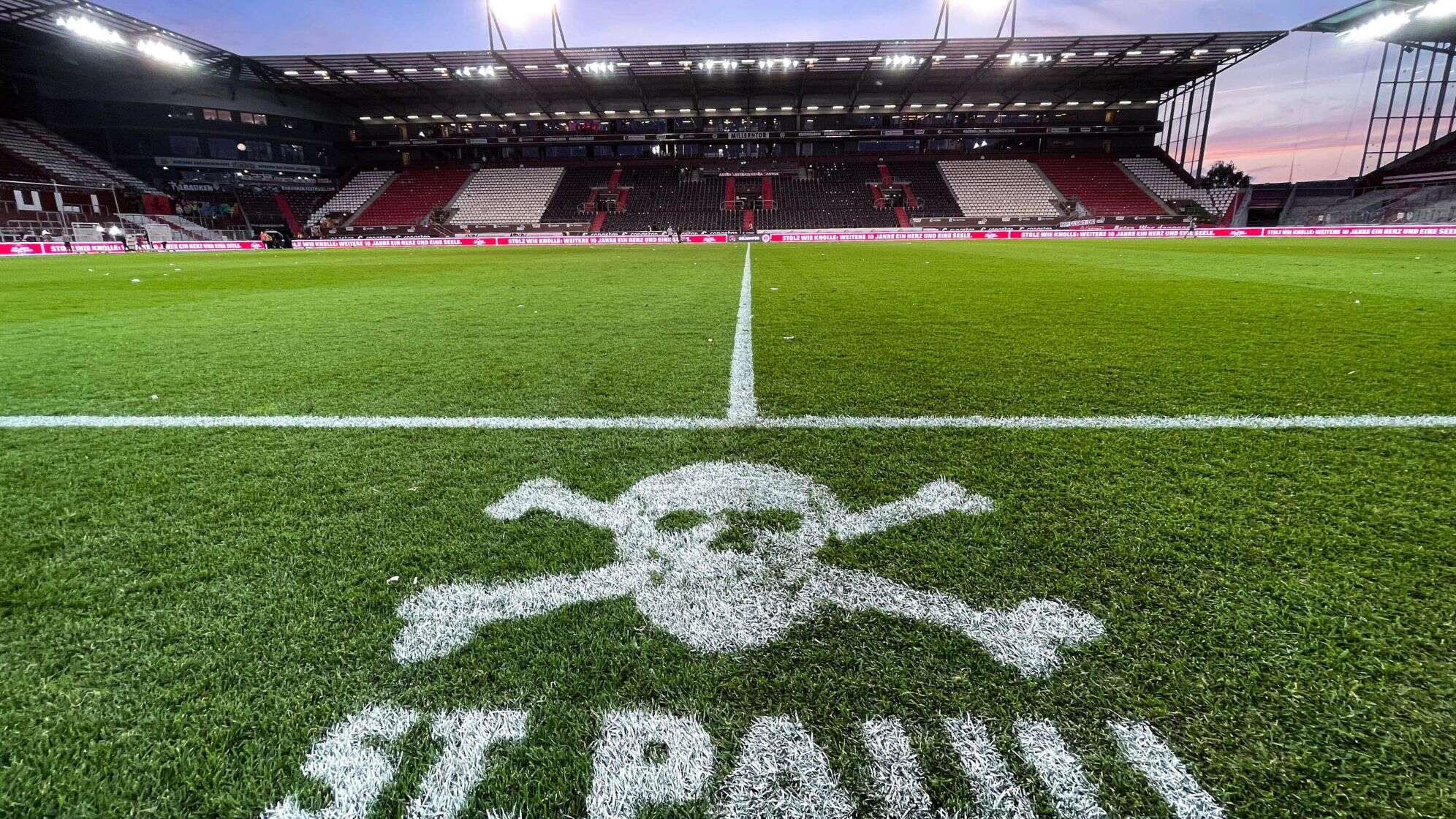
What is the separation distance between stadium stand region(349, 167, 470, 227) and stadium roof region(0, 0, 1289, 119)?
445 cm

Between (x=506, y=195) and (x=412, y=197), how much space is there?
6533 millimetres

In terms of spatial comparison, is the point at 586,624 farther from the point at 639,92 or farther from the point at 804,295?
the point at 639,92

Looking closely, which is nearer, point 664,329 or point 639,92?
point 664,329

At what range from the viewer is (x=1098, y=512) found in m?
1.91

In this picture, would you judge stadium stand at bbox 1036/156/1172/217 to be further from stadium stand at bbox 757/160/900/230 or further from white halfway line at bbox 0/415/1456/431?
white halfway line at bbox 0/415/1456/431

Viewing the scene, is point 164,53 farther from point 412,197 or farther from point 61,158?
point 412,197

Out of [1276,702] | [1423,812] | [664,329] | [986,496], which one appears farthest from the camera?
[664,329]

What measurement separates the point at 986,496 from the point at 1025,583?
1.71 feet

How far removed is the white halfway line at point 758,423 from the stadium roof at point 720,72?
34.9m


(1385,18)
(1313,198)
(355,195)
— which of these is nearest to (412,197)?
(355,195)

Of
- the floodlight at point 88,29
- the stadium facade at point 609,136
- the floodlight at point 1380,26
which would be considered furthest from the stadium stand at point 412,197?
the floodlight at point 1380,26

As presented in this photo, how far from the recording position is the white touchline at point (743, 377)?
119 inches

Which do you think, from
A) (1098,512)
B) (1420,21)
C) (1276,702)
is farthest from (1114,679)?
(1420,21)

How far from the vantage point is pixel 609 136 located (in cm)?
4738
